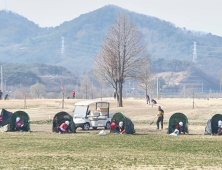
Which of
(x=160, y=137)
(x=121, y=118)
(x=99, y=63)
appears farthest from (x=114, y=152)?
(x=99, y=63)

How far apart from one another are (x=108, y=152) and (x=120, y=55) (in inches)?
1959

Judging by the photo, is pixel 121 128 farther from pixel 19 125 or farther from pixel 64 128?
pixel 19 125

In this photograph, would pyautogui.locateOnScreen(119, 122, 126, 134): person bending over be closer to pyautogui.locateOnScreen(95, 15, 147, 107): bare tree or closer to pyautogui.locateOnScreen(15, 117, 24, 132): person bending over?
pyautogui.locateOnScreen(15, 117, 24, 132): person bending over

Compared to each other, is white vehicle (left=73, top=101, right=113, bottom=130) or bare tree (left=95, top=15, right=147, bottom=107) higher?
bare tree (left=95, top=15, right=147, bottom=107)

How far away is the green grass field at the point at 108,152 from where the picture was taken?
21172 mm

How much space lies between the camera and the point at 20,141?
30.0 metres

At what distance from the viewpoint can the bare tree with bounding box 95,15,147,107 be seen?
7281 cm

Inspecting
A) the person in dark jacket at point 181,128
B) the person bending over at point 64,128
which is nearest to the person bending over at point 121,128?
the person bending over at point 64,128

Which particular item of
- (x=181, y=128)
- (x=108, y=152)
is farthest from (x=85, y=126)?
(x=108, y=152)

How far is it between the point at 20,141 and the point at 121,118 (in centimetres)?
886

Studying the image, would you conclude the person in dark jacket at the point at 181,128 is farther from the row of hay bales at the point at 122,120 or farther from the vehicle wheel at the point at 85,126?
the vehicle wheel at the point at 85,126

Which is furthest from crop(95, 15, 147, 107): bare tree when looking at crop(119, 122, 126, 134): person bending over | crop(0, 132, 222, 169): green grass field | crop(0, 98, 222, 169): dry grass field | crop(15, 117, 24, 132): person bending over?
crop(0, 132, 222, 169): green grass field

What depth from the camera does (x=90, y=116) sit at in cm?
4041

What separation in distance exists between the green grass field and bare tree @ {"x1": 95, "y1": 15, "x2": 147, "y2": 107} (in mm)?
38748
